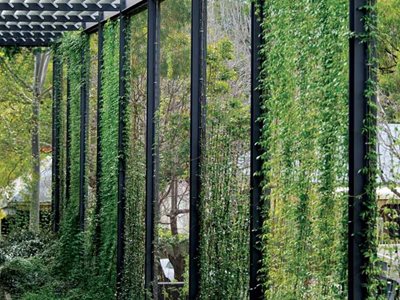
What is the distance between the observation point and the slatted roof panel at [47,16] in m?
8.45

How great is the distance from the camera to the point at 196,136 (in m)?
5.16

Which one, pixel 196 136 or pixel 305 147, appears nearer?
pixel 305 147

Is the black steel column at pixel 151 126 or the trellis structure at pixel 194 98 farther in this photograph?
the black steel column at pixel 151 126

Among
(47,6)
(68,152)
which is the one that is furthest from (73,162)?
(47,6)

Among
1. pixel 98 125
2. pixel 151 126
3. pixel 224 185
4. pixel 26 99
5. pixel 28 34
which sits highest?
pixel 28 34

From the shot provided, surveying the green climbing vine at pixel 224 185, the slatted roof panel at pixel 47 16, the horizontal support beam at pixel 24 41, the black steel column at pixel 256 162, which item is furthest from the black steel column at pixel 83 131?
the black steel column at pixel 256 162

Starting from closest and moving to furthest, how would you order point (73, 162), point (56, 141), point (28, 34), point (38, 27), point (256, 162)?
point (256, 162)
point (38, 27)
point (73, 162)
point (28, 34)
point (56, 141)

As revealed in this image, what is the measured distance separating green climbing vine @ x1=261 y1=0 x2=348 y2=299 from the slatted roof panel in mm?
4483

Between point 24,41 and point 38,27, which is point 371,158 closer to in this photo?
point 38,27

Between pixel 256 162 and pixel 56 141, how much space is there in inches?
333

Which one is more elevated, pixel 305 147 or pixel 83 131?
pixel 83 131

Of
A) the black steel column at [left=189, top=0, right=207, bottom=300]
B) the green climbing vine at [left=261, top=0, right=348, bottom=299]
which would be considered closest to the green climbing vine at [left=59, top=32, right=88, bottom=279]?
the black steel column at [left=189, top=0, right=207, bottom=300]

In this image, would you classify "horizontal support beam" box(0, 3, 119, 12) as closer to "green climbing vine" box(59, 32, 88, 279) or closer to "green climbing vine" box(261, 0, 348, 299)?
"green climbing vine" box(59, 32, 88, 279)

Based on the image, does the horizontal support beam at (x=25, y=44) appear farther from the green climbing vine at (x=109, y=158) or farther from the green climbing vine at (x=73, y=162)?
the green climbing vine at (x=109, y=158)
